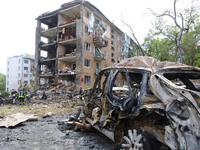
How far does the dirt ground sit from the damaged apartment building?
15.3 metres

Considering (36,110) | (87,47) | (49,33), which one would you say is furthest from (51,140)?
(49,33)

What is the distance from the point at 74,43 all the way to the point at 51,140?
2031 cm

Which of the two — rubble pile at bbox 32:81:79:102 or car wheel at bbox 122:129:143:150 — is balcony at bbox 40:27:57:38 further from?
car wheel at bbox 122:129:143:150

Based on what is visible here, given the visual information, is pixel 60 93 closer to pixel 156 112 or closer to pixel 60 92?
pixel 60 92

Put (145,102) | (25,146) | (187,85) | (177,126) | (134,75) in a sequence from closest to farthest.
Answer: (177,126) → (145,102) → (187,85) → (25,146) → (134,75)

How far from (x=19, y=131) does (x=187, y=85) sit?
550cm

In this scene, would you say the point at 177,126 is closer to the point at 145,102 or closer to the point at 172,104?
the point at 172,104

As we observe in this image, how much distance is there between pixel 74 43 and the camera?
2281cm

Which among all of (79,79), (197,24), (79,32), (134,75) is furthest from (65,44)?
(134,75)

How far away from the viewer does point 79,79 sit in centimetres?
2009

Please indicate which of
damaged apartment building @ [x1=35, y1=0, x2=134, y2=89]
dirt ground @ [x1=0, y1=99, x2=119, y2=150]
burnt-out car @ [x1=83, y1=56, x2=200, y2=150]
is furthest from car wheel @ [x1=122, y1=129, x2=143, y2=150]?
damaged apartment building @ [x1=35, y1=0, x2=134, y2=89]

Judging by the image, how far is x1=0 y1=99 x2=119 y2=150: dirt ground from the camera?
3.55m

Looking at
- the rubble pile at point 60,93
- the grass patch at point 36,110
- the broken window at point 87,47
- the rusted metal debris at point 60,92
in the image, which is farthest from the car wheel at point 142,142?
the broken window at point 87,47

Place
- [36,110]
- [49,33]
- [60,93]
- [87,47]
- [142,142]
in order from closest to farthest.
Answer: [142,142] → [36,110] → [60,93] → [87,47] → [49,33]
